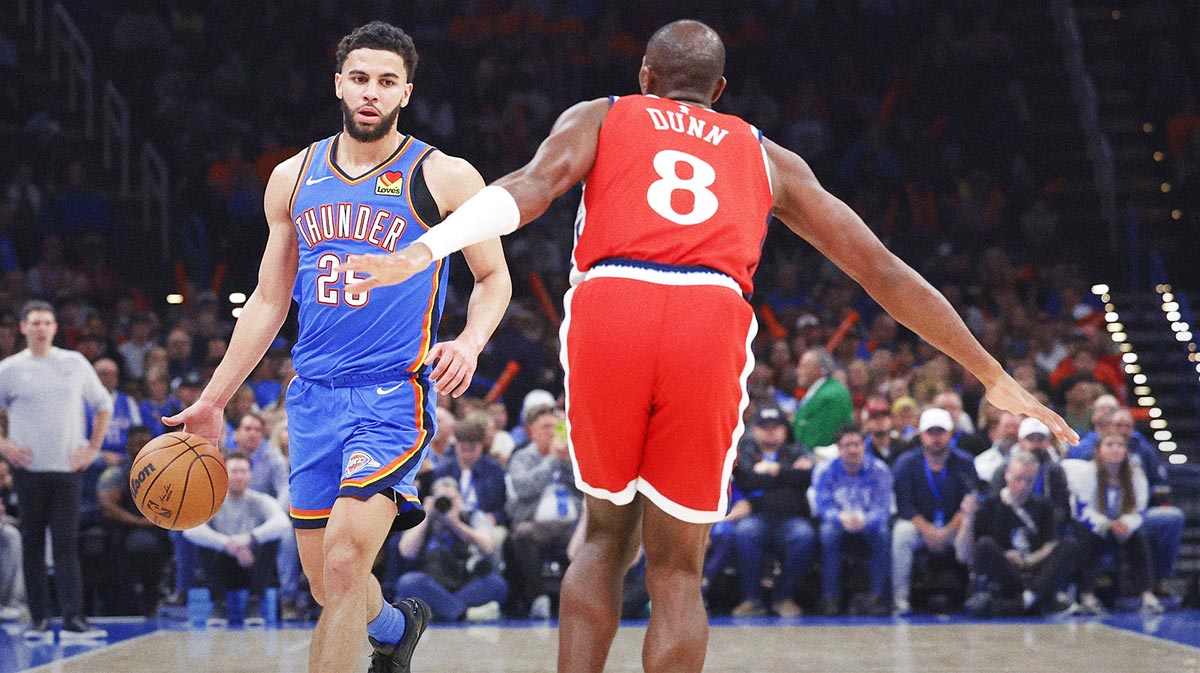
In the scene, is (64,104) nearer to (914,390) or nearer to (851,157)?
(851,157)

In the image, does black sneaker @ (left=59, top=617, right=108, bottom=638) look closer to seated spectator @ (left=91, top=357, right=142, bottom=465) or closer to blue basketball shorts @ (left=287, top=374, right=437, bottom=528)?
seated spectator @ (left=91, top=357, right=142, bottom=465)

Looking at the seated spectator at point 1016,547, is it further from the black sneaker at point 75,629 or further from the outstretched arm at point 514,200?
the outstretched arm at point 514,200

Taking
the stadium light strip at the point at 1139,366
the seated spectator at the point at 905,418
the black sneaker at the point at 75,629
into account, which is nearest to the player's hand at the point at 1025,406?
the black sneaker at the point at 75,629

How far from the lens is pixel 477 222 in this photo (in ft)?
13.4

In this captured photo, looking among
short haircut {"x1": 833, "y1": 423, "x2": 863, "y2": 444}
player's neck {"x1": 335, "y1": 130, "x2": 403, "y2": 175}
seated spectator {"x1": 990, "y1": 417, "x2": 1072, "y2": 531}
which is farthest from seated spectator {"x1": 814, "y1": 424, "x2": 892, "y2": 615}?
player's neck {"x1": 335, "y1": 130, "x2": 403, "y2": 175}

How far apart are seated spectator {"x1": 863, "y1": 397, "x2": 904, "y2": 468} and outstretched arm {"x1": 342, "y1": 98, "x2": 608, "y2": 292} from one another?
27.9 feet

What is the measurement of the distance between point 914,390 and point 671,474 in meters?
9.76

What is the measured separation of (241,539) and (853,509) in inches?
192

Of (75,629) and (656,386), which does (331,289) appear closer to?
(656,386)

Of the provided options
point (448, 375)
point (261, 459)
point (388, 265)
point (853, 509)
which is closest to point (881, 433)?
point (853, 509)

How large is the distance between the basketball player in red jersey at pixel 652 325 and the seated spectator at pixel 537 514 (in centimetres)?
737

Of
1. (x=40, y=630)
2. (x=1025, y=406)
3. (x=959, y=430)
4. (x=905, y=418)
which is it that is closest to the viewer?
(x=1025, y=406)

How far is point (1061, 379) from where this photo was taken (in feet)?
45.4

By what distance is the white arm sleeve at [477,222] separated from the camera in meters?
4.05
